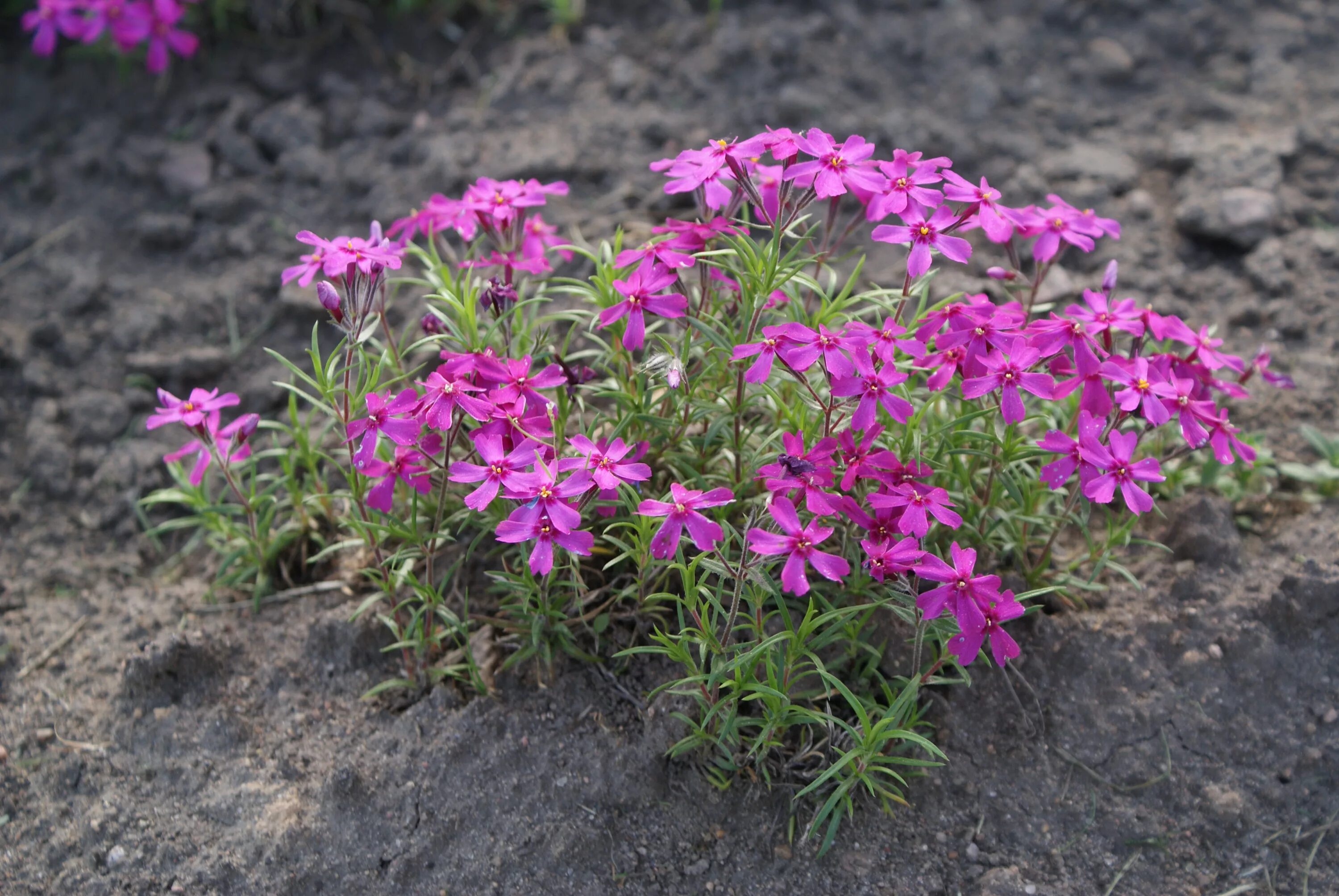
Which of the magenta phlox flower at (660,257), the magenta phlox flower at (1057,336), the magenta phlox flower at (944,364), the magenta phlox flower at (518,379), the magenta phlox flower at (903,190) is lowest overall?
the magenta phlox flower at (518,379)

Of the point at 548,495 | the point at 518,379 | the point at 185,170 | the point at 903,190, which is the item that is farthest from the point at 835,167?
the point at 185,170

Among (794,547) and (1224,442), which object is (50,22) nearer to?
(794,547)

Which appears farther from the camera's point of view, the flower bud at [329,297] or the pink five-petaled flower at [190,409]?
the pink five-petaled flower at [190,409]

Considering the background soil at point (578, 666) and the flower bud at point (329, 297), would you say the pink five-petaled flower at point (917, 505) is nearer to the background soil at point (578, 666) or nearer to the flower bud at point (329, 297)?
the background soil at point (578, 666)

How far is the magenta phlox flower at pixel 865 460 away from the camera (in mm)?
2203

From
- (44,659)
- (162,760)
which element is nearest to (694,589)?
(162,760)

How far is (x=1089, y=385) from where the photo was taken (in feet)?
7.60

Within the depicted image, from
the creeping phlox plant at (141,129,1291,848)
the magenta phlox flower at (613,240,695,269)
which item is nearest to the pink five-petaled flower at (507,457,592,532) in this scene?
the creeping phlox plant at (141,129,1291,848)

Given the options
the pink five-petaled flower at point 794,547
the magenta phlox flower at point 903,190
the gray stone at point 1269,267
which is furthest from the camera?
the gray stone at point 1269,267

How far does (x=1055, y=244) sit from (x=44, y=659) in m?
2.86

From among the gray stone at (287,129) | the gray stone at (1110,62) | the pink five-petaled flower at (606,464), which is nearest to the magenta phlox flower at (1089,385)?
the pink five-petaled flower at (606,464)

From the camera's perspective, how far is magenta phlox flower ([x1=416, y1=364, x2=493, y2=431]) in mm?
2145

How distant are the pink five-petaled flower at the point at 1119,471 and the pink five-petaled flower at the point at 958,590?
0.31 meters

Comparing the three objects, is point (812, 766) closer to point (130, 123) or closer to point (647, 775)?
point (647, 775)
